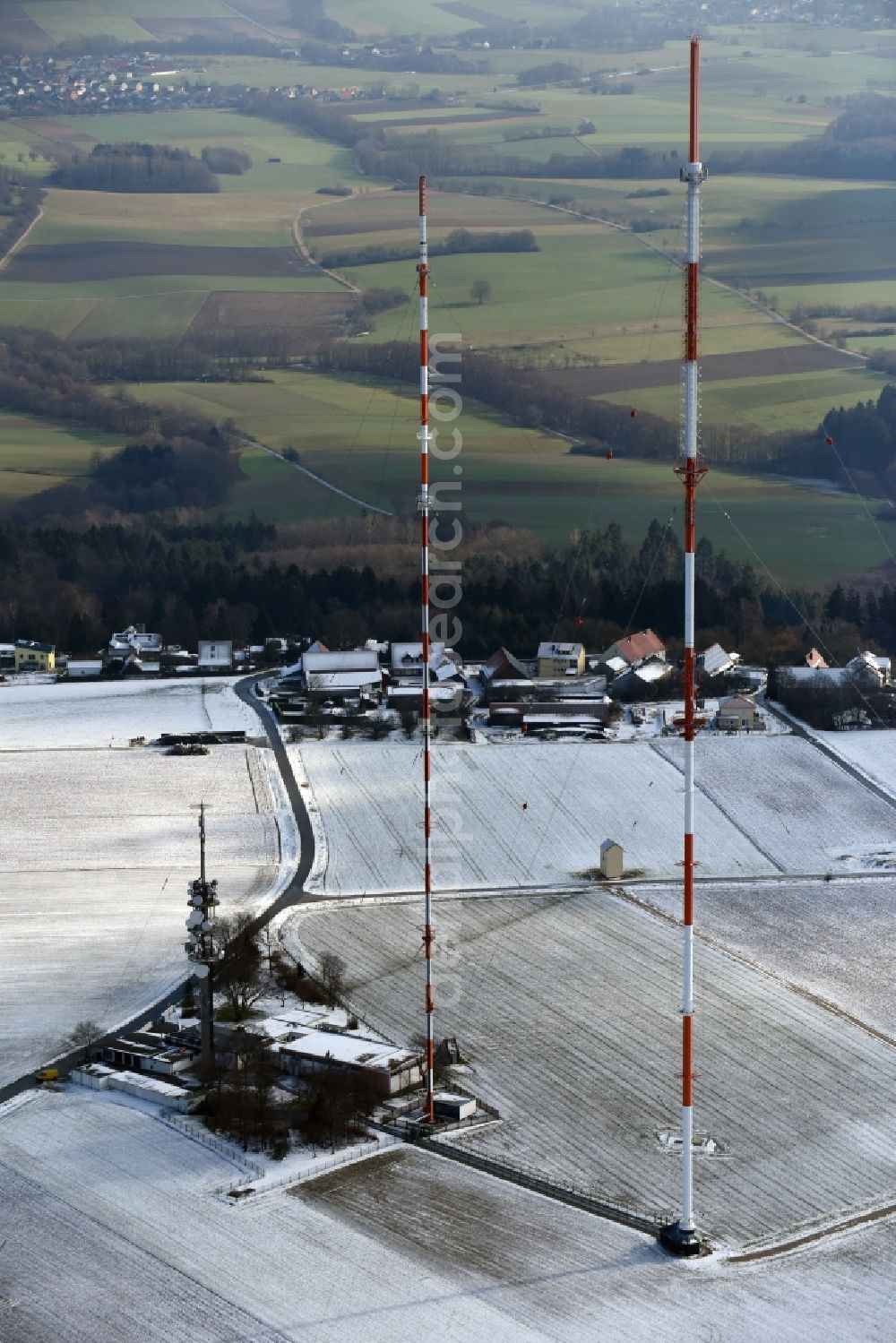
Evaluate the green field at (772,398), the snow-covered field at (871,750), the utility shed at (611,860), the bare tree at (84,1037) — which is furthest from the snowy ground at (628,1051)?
the green field at (772,398)

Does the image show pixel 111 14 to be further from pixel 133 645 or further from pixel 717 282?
pixel 133 645

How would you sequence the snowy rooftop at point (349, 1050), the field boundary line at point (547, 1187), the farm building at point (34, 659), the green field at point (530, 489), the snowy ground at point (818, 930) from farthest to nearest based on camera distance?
the green field at point (530, 489), the farm building at point (34, 659), the snowy ground at point (818, 930), the snowy rooftop at point (349, 1050), the field boundary line at point (547, 1187)

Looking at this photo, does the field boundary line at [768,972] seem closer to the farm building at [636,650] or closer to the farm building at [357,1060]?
the farm building at [357,1060]

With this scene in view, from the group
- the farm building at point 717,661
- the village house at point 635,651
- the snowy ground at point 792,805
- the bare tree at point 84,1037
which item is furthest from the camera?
the village house at point 635,651

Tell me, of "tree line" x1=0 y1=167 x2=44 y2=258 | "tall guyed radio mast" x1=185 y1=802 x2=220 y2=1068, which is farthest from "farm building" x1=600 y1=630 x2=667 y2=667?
"tree line" x1=0 y1=167 x2=44 y2=258

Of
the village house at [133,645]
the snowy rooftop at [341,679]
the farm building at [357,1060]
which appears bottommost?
the village house at [133,645]

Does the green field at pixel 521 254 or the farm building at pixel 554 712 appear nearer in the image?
the farm building at pixel 554 712
